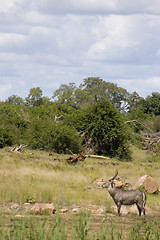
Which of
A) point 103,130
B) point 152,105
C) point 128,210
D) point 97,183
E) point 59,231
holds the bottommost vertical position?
point 128,210

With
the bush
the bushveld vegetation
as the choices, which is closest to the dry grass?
the bushveld vegetation

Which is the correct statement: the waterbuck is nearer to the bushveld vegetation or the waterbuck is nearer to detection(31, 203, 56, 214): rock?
the bushveld vegetation

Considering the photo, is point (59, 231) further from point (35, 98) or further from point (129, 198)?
point (35, 98)

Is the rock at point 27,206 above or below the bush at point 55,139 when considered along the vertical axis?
below

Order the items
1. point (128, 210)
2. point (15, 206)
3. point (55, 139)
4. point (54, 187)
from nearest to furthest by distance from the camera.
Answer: point (15, 206)
point (128, 210)
point (54, 187)
point (55, 139)

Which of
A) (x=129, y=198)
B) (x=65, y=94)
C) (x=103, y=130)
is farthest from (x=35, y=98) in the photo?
(x=129, y=198)

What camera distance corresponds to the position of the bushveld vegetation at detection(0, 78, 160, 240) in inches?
270

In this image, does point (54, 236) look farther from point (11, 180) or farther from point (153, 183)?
point (153, 183)

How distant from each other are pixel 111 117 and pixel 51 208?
980 inches

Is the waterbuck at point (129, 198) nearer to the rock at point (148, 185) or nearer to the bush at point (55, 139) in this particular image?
the rock at point (148, 185)

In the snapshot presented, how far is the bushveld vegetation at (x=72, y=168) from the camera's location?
6.85 meters

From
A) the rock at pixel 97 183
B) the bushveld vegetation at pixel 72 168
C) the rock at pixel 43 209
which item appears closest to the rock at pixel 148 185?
the bushveld vegetation at pixel 72 168

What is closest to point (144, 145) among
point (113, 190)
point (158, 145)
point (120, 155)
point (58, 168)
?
point (158, 145)

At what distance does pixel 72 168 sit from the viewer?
21.5m
